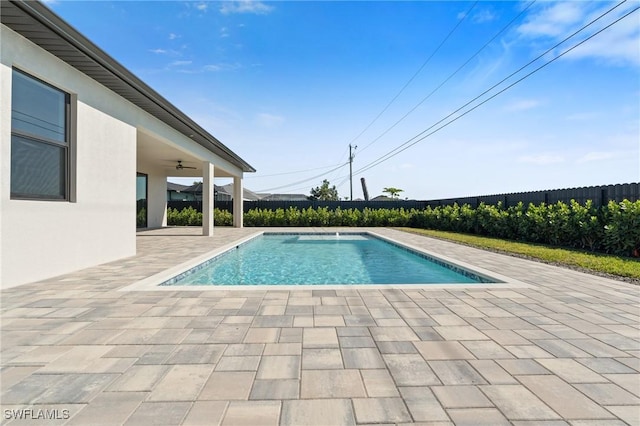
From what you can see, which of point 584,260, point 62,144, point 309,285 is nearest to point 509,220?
point 584,260

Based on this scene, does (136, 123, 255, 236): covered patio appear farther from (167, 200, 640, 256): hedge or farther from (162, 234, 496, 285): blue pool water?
(162, 234, 496, 285): blue pool water

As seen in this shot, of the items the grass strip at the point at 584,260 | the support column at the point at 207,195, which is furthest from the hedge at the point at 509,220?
the support column at the point at 207,195

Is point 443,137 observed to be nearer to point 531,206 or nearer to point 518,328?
point 531,206

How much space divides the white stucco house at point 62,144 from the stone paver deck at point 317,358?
1091 millimetres

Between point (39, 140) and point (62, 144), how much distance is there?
435mm

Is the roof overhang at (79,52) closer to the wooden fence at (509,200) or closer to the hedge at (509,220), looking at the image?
the hedge at (509,220)

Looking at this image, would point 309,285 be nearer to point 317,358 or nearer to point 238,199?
point 317,358

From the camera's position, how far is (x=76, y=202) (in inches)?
215

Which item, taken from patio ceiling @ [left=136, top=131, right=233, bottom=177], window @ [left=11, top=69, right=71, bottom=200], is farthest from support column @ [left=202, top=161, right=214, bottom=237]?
window @ [left=11, top=69, right=71, bottom=200]

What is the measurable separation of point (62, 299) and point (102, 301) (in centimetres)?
52

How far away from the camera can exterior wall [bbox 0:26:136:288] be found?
4195mm

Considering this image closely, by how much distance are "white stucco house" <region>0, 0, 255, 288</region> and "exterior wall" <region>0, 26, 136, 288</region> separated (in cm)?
2

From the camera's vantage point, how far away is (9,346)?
2486mm

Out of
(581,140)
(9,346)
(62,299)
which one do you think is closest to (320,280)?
(62,299)
